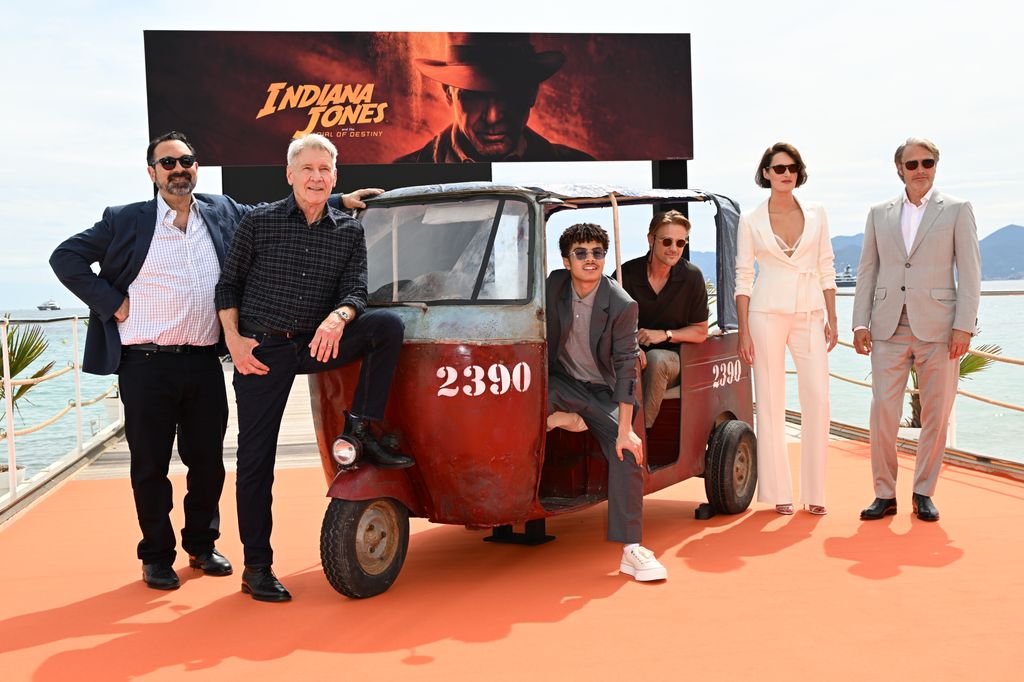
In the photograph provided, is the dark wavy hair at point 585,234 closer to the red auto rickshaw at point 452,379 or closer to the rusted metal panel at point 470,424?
the red auto rickshaw at point 452,379

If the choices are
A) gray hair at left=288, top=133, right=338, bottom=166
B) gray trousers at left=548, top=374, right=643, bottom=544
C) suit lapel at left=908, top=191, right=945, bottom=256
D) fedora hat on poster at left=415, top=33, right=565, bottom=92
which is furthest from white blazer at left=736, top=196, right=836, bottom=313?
fedora hat on poster at left=415, top=33, right=565, bottom=92

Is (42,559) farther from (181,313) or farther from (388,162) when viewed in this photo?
(388,162)

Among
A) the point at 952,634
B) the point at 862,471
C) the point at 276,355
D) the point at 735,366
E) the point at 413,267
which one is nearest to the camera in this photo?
the point at 952,634

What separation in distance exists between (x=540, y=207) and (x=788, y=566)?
2235 mm

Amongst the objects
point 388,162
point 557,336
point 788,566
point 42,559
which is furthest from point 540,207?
point 388,162

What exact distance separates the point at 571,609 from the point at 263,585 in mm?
1474

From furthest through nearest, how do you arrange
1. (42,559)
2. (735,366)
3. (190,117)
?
(190,117)
(735,366)
(42,559)

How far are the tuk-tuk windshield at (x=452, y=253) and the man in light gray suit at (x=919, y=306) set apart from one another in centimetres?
266

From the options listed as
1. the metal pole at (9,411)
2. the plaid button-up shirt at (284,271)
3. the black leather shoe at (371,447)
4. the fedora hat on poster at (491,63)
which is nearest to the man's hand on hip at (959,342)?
the black leather shoe at (371,447)

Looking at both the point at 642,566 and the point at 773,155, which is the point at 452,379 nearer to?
the point at 642,566

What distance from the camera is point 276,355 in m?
4.98

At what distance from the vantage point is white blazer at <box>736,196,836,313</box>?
6641mm

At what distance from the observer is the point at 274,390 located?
5.00m

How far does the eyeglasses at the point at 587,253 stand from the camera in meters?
5.37
